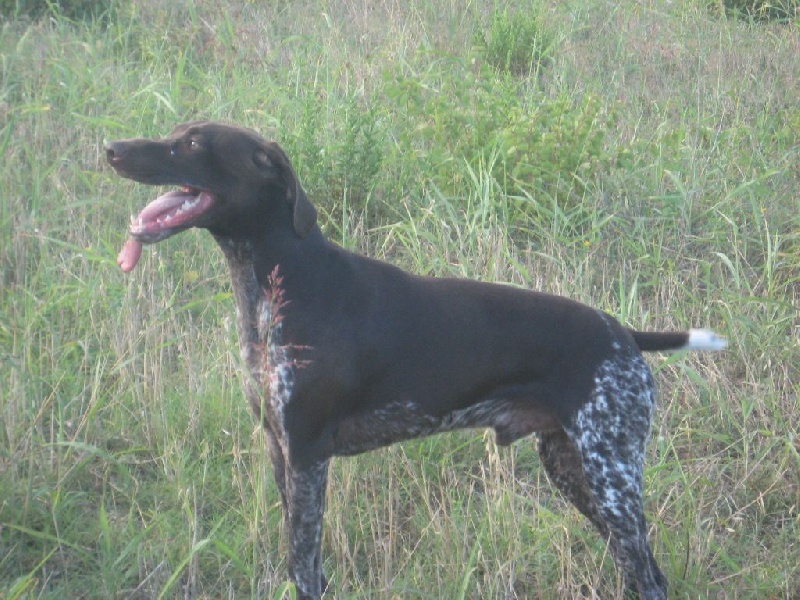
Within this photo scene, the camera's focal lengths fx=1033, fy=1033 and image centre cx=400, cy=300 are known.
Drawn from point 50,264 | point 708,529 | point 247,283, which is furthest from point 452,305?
point 50,264

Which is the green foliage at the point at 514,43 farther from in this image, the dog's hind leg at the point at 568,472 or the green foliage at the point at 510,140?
the dog's hind leg at the point at 568,472

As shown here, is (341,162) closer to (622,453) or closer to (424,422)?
(424,422)

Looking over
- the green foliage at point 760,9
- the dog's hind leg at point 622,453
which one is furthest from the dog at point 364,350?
the green foliage at point 760,9

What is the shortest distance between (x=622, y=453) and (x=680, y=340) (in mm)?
477

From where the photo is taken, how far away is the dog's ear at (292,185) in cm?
344

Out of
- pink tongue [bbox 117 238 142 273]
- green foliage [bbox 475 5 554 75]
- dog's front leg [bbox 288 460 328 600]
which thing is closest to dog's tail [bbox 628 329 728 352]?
dog's front leg [bbox 288 460 328 600]

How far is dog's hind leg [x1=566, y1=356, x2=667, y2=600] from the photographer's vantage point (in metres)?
3.45

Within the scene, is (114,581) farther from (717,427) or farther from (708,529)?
(717,427)

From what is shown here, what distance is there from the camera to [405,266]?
5.44 metres

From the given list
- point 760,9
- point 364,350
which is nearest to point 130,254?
point 364,350

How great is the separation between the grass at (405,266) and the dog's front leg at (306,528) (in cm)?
12

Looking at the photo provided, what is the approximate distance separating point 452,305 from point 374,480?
872 mm

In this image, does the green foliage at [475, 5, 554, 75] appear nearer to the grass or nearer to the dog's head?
the grass

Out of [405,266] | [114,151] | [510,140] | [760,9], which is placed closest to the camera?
[114,151]
